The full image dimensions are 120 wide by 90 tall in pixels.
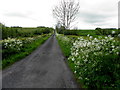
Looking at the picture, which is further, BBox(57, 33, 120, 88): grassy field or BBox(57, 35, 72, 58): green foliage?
BBox(57, 35, 72, 58): green foliage

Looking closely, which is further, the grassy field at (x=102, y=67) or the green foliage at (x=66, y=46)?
the green foliage at (x=66, y=46)

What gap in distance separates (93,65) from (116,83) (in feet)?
3.30

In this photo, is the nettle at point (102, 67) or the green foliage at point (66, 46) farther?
the green foliage at point (66, 46)

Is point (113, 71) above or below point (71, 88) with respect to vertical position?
above

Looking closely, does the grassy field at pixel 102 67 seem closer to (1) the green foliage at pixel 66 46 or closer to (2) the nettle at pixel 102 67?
(2) the nettle at pixel 102 67

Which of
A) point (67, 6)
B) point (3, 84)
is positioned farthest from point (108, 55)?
point (67, 6)

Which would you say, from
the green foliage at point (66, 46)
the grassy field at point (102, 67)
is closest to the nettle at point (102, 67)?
the grassy field at point (102, 67)

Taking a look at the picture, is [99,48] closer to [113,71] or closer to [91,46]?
[91,46]

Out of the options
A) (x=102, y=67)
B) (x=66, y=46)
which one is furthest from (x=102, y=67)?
(x=66, y=46)

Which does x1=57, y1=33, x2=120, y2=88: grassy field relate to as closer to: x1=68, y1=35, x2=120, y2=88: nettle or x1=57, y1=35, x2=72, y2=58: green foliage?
x1=68, y1=35, x2=120, y2=88: nettle

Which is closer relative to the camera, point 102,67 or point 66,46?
point 102,67

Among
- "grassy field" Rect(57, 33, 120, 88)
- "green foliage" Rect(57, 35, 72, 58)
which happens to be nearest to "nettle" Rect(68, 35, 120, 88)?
"grassy field" Rect(57, 33, 120, 88)

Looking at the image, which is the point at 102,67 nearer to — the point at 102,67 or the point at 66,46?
the point at 102,67

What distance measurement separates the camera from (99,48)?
169 inches
